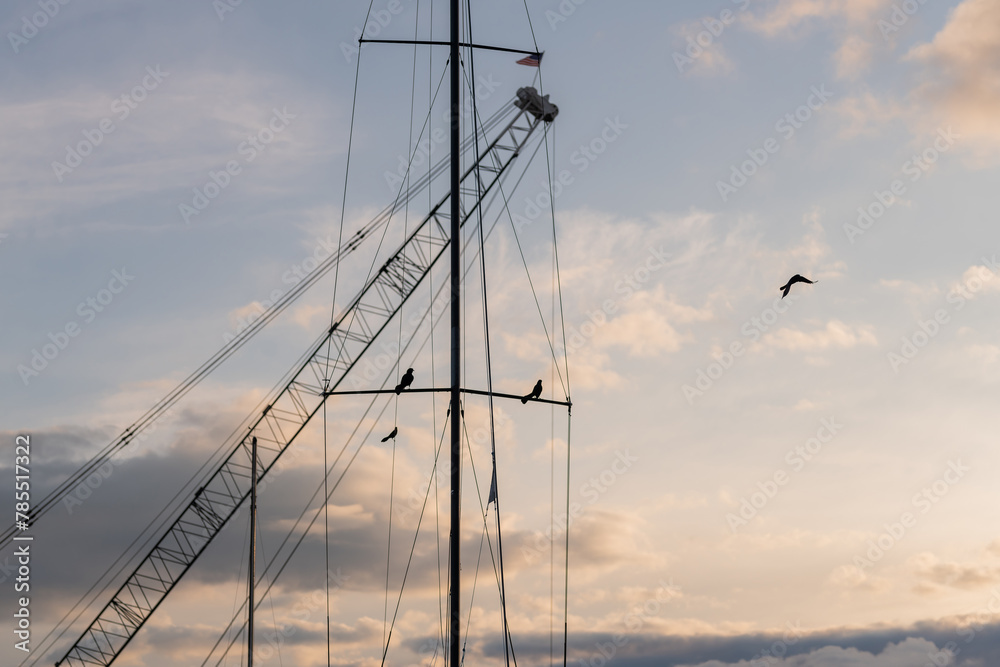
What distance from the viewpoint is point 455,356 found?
35.1 meters

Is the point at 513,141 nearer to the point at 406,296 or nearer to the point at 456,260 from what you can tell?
the point at 406,296

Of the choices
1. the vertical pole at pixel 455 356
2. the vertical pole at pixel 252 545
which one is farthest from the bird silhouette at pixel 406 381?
the vertical pole at pixel 252 545

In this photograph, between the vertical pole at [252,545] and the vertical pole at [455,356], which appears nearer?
the vertical pole at [455,356]

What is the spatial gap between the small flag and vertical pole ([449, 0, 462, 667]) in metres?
3.96

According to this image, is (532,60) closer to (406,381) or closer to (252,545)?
(406,381)

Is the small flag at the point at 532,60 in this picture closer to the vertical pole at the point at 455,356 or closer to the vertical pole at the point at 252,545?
the vertical pole at the point at 455,356

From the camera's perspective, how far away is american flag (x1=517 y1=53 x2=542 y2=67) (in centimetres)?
4256

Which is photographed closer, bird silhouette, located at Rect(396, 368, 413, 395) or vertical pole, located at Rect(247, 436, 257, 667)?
bird silhouette, located at Rect(396, 368, 413, 395)

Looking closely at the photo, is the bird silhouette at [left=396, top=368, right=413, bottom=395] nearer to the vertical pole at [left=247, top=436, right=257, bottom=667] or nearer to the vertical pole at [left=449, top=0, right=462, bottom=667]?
the vertical pole at [left=449, top=0, right=462, bottom=667]

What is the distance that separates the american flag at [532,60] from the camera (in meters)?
42.6

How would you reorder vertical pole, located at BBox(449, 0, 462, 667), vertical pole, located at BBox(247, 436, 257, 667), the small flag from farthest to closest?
vertical pole, located at BBox(247, 436, 257, 667) < the small flag < vertical pole, located at BBox(449, 0, 462, 667)

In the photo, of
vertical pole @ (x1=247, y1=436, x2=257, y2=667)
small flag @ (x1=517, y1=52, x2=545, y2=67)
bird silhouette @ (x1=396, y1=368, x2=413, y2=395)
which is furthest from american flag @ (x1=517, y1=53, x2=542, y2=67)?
vertical pole @ (x1=247, y1=436, x2=257, y2=667)

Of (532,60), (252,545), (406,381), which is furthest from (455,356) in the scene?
(252,545)

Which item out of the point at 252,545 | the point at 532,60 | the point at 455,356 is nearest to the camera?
→ the point at 455,356
